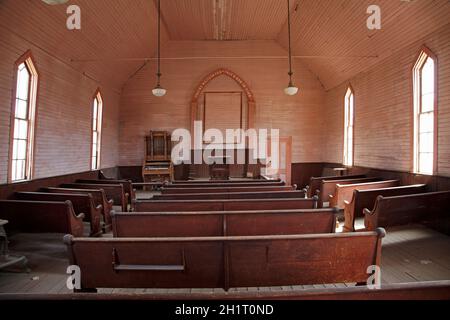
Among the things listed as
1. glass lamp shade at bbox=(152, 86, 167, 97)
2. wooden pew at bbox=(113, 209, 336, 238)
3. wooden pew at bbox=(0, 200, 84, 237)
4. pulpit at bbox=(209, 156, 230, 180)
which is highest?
glass lamp shade at bbox=(152, 86, 167, 97)

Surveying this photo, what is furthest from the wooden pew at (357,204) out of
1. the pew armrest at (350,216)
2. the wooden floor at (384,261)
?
the wooden floor at (384,261)

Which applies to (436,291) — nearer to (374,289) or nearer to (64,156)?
(374,289)

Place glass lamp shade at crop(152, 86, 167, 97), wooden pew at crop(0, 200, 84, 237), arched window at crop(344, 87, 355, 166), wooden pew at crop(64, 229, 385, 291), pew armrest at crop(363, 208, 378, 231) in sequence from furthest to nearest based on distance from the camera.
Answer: arched window at crop(344, 87, 355, 166) → glass lamp shade at crop(152, 86, 167, 97) → pew armrest at crop(363, 208, 378, 231) → wooden pew at crop(0, 200, 84, 237) → wooden pew at crop(64, 229, 385, 291)

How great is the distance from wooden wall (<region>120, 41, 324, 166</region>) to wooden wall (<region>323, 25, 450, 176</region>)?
2.28m

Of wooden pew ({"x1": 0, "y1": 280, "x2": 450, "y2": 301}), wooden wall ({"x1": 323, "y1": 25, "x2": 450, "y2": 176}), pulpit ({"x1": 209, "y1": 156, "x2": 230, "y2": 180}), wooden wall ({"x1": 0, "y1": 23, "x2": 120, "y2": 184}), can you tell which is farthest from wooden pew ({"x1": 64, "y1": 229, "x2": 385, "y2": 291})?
pulpit ({"x1": 209, "y1": 156, "x2": 230, "y2": 180})

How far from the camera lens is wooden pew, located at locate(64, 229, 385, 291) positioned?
6.81 ft

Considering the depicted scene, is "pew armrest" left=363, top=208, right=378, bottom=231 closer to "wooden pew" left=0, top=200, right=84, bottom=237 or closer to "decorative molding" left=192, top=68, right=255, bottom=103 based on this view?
"wooden pew" left=0, top=200, right=84, bottom=237

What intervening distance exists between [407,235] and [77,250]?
5.29 meters

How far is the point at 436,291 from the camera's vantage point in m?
1.33

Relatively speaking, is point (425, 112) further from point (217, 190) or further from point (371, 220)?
point (217, 190)

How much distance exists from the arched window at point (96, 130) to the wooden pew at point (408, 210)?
8.13m

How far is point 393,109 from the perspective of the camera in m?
6.80

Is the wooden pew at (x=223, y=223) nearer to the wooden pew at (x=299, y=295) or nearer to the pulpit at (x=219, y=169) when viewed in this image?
the wooden pew at (x=299, y=295)

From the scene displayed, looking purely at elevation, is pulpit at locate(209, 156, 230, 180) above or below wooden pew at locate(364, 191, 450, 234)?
above
